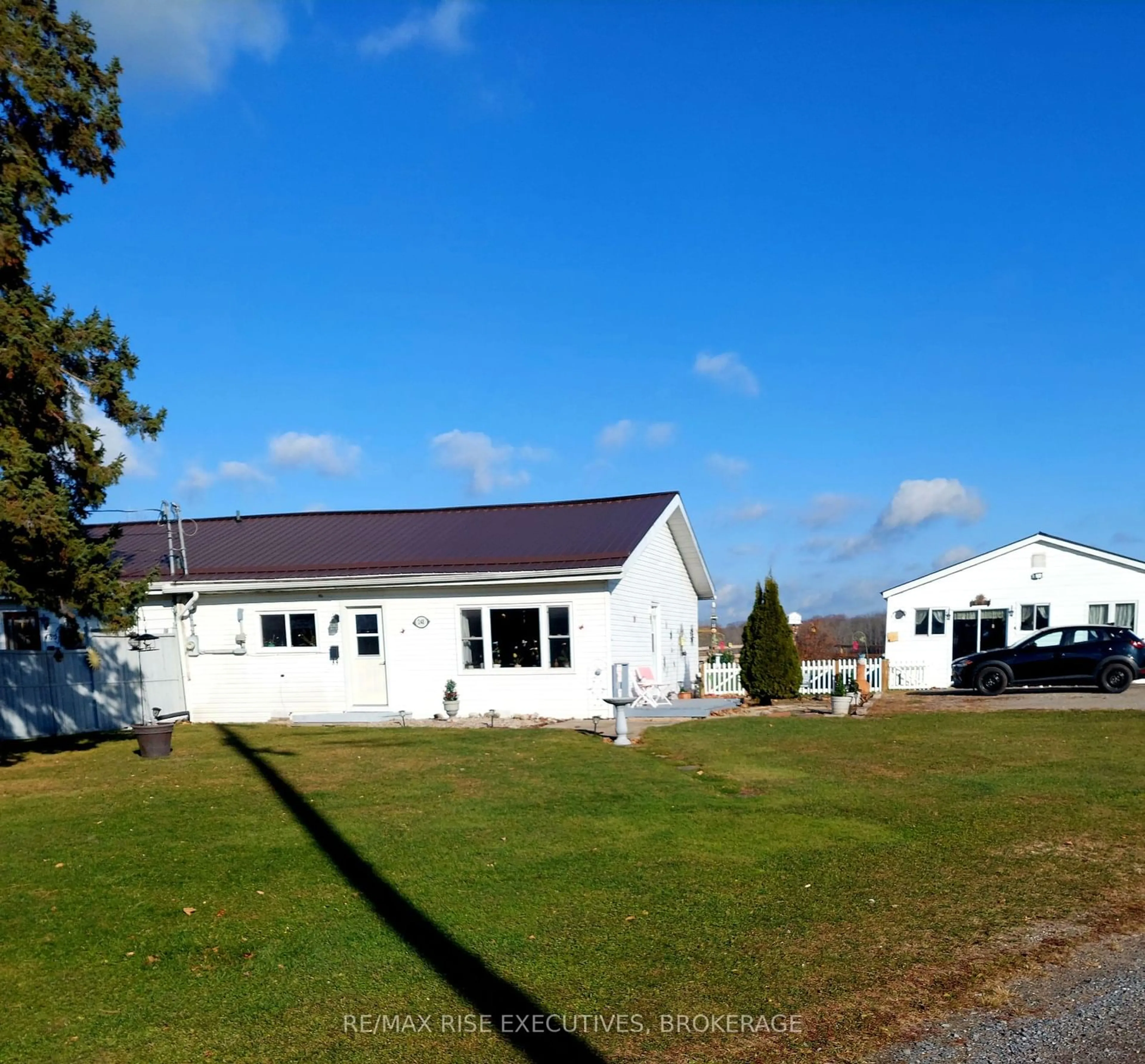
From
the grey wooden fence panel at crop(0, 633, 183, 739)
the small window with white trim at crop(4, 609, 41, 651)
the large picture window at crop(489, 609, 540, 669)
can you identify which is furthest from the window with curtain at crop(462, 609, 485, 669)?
the small window with white trim at crop(4, 609, 41, 651)

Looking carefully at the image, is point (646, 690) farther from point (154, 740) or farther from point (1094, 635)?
point (1094, 635)

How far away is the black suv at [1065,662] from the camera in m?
19.6

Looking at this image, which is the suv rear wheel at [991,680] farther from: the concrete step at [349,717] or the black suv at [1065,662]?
the concrete step at [349,717]

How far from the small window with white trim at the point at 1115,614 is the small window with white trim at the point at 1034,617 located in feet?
3.60

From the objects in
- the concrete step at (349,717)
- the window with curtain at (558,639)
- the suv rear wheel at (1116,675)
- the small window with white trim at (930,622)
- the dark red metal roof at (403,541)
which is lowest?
the suv rear wheel at (1116,675)

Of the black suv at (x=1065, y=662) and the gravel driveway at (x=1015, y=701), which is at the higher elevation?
the black suv at (x=1065, y=662)

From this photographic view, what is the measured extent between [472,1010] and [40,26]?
12502mm

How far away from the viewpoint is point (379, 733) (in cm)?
1527

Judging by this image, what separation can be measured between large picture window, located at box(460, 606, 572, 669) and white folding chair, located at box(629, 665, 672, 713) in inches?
78.0

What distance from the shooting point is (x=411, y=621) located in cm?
1755

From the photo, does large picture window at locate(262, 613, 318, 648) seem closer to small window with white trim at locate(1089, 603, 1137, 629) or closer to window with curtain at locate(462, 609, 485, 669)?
window with curtain at locate(462, 609, 485, 669)

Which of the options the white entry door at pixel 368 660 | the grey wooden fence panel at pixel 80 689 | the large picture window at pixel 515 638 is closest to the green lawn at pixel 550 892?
the grey wooden fence panel at pixel 80 689

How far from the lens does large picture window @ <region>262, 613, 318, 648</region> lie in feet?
58.9

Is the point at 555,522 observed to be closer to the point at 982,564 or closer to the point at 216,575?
the point at 216,575
